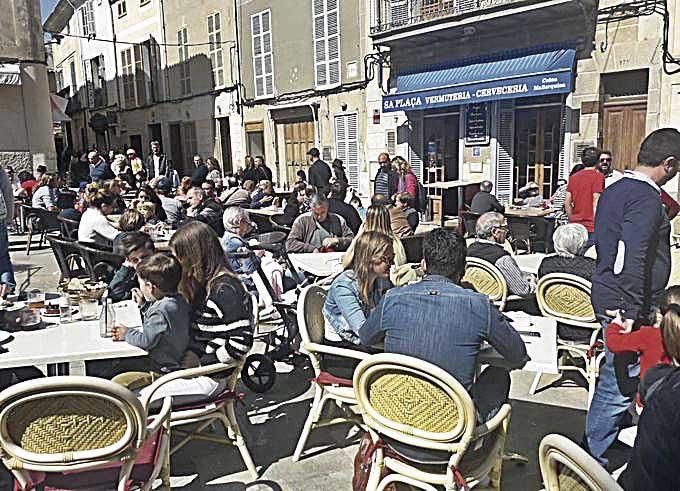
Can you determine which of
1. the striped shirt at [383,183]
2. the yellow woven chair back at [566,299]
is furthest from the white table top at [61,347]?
the striped shirt at [383,183]

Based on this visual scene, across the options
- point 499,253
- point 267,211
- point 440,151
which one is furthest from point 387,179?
point 499,253

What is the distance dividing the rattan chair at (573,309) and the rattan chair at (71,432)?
8.42 feet

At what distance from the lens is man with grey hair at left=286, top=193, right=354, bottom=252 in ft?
19.4

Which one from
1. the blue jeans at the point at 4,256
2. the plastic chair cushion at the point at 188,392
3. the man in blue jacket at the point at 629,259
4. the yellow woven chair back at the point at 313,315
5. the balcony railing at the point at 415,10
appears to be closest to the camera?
the man in blue jacket at the point at 629,259

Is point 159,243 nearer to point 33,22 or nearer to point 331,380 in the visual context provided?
point 331,380

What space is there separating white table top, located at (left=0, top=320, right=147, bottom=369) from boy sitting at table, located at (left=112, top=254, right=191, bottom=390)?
6 cm

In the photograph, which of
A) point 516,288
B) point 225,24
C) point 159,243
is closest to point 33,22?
point 225,24

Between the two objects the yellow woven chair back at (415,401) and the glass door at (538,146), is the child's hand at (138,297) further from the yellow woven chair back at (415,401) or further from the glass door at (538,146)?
the glass door at (538,146)

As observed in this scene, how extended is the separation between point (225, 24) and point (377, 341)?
16832mm

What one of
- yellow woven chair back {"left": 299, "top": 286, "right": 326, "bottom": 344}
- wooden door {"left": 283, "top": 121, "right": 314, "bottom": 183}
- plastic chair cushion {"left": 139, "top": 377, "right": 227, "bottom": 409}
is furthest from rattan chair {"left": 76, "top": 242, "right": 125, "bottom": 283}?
wooden door {"left": 283, "top": 121, "right": 314, "bottom": 183}

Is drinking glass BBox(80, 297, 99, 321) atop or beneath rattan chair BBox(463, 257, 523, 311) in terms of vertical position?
atop

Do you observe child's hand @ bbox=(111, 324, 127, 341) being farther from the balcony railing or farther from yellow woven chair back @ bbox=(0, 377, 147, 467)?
the balcony railing

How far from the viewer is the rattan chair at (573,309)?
3.91 m

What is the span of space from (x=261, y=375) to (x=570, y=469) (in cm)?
309
